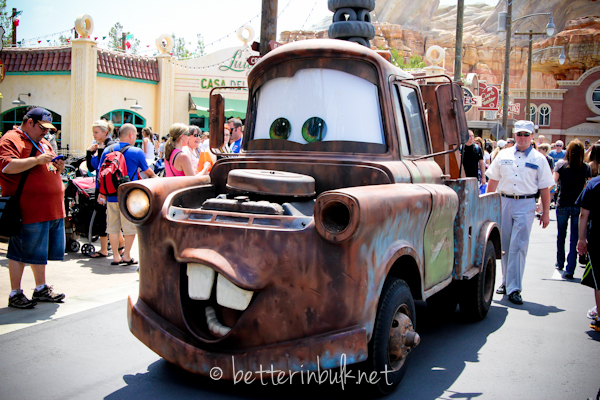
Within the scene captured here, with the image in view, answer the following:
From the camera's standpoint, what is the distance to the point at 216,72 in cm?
2747

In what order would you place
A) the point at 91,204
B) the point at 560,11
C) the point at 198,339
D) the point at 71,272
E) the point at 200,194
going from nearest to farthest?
the point at 198,339
the point at 200,194
the point at 71,272
the point at 91,204
the point at 560,11

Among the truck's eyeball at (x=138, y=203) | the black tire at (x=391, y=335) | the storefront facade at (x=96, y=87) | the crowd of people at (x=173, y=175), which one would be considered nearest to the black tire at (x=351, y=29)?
the crowd of people at (x=173, y=175)

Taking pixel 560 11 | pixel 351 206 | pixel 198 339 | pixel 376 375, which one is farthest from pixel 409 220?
pixel 560 11

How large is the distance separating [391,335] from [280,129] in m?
1.93

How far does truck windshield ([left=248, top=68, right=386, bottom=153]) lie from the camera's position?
4.25 meters

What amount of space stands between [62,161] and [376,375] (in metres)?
3.81

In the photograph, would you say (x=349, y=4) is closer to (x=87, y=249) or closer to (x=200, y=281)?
(x=200, y=281)

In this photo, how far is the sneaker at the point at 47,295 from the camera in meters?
5.53

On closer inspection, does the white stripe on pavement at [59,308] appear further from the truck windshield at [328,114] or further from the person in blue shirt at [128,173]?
the truck windshield at [328,114]

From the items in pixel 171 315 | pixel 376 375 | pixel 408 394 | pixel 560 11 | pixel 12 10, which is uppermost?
pixel 560 11

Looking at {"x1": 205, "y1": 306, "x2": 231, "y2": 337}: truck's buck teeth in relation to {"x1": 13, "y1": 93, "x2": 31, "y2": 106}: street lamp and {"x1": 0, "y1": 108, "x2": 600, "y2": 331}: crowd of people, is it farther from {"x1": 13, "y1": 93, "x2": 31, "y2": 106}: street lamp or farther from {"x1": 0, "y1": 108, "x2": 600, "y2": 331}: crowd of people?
{"x1": 13, "y1": 93, "x2": 31, "y2": 106}: street lamp

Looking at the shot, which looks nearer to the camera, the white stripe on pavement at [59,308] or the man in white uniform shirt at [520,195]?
the white stripe on pavement at [59,308]

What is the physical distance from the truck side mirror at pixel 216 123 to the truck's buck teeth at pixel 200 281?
2088 millimetres

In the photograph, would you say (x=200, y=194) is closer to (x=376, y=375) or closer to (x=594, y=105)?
(x=376, y=375)
